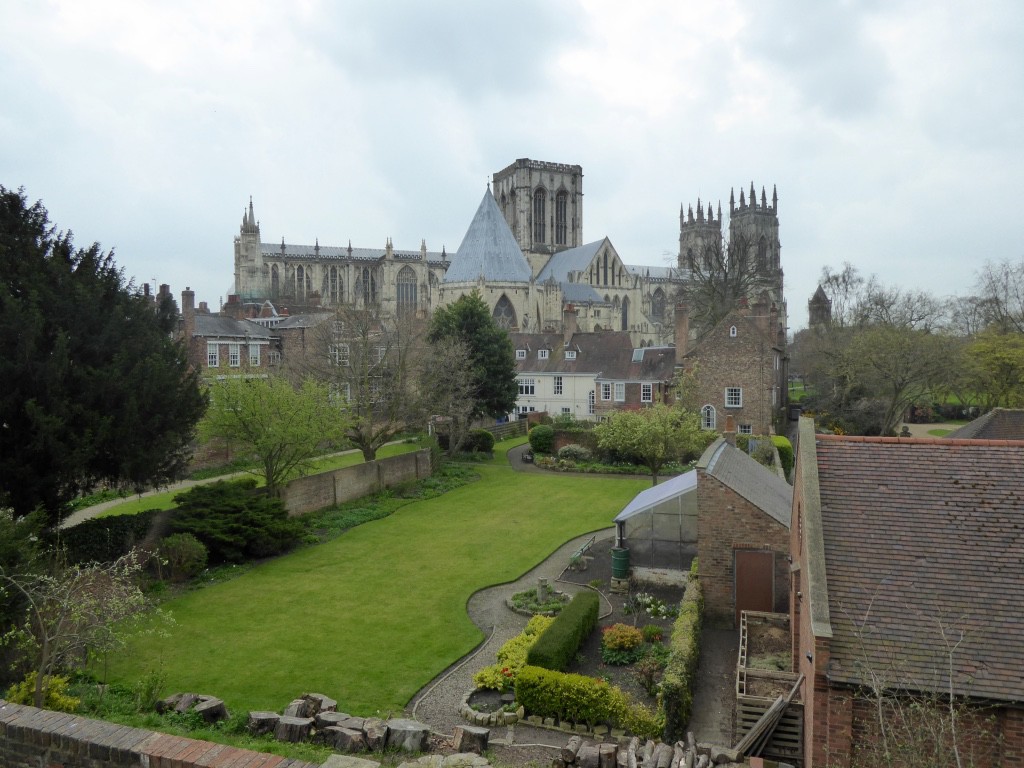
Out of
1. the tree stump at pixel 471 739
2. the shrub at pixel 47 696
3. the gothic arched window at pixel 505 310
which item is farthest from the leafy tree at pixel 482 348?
the shrub at pixel 47 696

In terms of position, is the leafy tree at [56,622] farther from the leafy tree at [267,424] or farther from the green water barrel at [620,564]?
the leafy tree at [267,424]

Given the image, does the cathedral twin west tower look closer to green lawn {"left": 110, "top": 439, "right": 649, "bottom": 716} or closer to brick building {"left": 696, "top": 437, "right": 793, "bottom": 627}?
green lawn {"left": 110, "top": 439, "right": 649, "bottom": 716}

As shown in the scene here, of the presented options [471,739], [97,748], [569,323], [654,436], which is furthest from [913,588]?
[569,323]

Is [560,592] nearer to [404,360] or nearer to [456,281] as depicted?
[404,360]

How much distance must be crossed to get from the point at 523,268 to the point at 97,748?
7182 cm

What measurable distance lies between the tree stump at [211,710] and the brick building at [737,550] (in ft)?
34.2

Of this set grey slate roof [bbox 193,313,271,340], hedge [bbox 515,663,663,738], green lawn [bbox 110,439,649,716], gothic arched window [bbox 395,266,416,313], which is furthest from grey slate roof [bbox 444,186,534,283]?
hedge [bbox 515,663,663,738]

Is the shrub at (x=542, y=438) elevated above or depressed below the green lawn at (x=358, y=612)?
above

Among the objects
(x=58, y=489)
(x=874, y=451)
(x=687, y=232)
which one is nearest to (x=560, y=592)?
(x=874, y=451)

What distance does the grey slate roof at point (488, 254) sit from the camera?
246 ft

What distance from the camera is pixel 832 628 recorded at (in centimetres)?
822

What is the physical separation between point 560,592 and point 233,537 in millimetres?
9577

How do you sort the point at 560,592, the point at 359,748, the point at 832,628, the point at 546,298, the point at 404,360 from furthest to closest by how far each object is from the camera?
the point at 546,298 < the point at 404,360 < the point at 560,592 < the point at 359,748 < the point at 832,628

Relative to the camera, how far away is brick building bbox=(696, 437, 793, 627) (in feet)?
52.6
